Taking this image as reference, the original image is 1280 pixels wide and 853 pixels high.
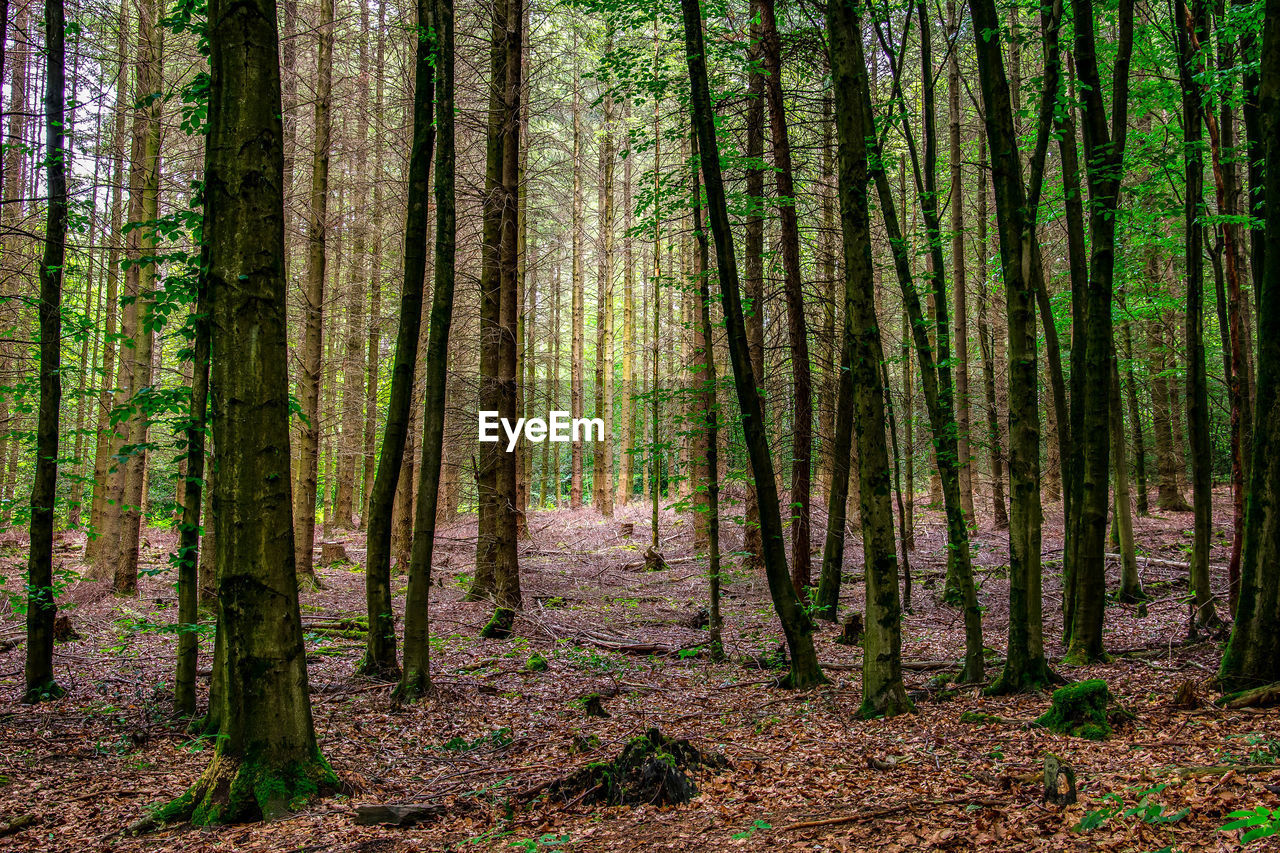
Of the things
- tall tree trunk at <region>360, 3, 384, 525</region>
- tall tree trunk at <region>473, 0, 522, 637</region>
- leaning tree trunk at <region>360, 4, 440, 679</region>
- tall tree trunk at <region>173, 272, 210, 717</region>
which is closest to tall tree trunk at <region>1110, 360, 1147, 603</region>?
leaning tree trunk at <region>360, 4, 440, 679</region>

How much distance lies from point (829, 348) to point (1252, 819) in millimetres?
10105

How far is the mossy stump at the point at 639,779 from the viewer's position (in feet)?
15.3

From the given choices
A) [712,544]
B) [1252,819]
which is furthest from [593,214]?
[1252,819]

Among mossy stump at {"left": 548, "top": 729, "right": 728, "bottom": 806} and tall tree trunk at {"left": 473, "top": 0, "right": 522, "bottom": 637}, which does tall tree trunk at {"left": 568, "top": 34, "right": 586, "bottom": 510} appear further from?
mossy stump at {"left": 548, "top": 729, "right": 728, "bottom": 806}

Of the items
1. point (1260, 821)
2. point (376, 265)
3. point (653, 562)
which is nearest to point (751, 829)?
point (1260, 821)

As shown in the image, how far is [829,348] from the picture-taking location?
12.2m

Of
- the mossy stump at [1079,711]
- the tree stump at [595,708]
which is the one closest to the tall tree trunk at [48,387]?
the tree stump at [595,708]

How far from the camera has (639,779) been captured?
4.72m

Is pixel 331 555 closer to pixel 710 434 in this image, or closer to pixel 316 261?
pixel 316 261

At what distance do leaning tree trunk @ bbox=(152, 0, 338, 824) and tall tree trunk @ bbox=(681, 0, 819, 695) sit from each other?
4078 millimetres

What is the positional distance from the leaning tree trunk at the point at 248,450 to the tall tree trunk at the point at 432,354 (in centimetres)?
257

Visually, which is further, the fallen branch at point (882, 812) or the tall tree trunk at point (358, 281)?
the tall tree trunk at point (358, 281)

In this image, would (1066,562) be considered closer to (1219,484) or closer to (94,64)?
(94,64)

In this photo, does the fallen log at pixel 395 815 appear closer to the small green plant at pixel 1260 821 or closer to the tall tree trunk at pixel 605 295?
the small green plant at pixel 1260 821
